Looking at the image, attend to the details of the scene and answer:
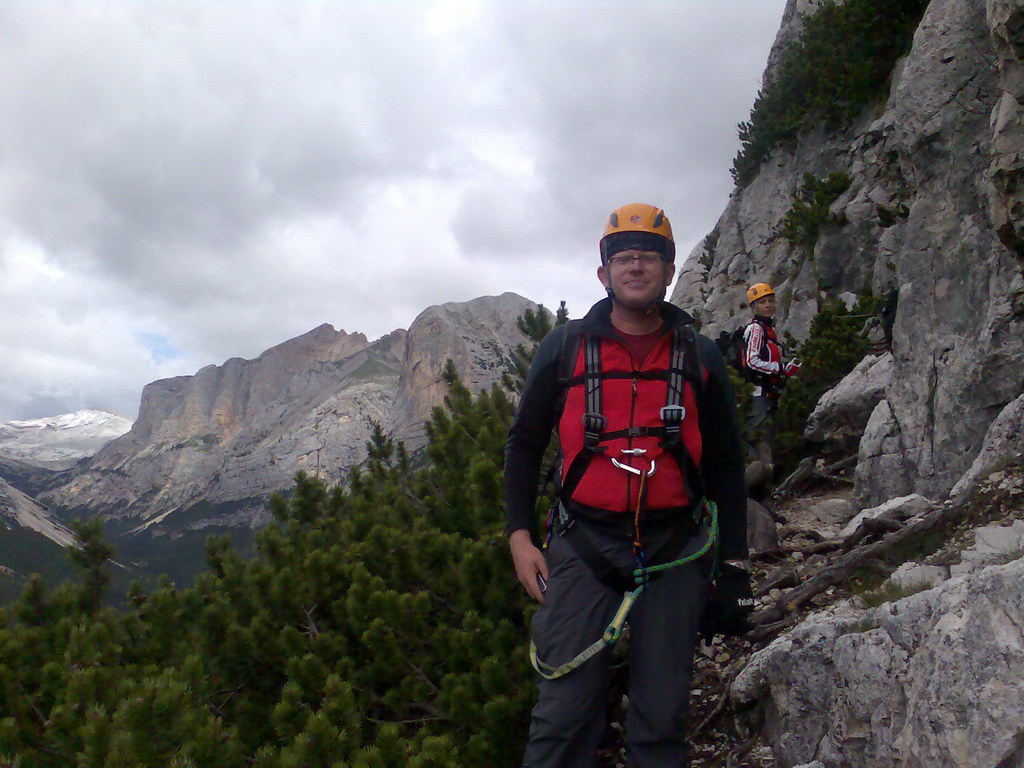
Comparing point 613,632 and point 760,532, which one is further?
point 760,532

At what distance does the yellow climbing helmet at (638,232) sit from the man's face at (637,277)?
40 millimetres

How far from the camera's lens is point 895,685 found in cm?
281

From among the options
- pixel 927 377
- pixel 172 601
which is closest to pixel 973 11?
pixel 927 377

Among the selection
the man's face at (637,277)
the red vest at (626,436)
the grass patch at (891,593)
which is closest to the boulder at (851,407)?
the grass patch at (891,593)

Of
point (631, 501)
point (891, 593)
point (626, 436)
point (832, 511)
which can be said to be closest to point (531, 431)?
point (626, 436)

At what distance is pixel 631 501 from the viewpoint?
299 centimetres

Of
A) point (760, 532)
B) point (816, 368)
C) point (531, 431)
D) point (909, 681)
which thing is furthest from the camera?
point (816, 368)

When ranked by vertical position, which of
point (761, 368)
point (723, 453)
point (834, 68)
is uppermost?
point (834, 68)

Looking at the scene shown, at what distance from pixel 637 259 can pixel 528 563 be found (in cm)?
168

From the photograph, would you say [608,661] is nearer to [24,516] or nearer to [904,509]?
[904,509]

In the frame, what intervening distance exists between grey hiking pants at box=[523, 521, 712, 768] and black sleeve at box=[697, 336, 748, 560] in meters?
0.31

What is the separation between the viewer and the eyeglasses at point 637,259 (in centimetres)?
334

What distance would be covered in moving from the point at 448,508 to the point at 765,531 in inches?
137

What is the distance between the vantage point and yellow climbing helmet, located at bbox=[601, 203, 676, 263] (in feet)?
11.0
